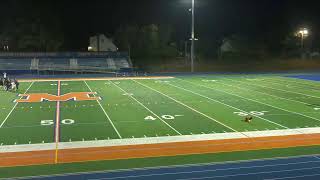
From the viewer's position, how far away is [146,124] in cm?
1591

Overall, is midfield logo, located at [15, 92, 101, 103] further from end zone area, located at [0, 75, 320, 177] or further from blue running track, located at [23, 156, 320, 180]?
blue running track, located at [23, 156, 320, 180]

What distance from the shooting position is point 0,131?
14633 millimetres

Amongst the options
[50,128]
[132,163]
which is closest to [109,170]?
[132,163]

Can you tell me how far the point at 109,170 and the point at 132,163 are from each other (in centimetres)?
83

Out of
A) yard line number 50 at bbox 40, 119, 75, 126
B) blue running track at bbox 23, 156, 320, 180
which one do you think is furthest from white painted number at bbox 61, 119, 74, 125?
blue running track at bbox 23, 156, 320, 180

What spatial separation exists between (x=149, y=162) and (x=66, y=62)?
134ft

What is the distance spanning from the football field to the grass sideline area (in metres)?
2.62

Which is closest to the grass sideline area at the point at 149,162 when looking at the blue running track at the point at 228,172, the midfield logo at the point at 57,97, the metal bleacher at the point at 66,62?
the blue running track at the point at 228,172

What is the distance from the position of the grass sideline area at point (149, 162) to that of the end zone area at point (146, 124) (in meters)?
0.37

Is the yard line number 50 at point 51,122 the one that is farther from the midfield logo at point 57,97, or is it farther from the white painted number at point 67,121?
the midfield logo at point 57,97

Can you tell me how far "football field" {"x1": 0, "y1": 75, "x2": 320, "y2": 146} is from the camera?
574 inches

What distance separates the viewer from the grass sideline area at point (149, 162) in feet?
33.4

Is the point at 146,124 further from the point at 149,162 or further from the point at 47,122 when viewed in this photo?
the point at 149,162

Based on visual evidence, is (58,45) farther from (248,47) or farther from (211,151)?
(211,151)
